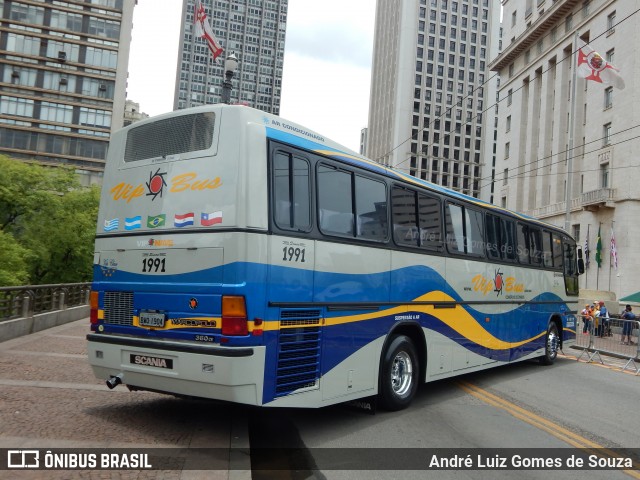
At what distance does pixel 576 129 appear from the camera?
1994 inches

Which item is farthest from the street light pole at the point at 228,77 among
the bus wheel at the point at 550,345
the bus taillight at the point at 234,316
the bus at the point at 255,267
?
the bus wheel at the point at 550,345

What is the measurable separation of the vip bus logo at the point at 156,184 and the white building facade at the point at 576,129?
82.9 feet

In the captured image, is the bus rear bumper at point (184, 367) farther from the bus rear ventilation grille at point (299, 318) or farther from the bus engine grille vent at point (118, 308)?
the bus rear ventilation grille at point (299, 318)

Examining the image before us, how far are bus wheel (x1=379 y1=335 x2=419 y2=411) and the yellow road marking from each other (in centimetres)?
158

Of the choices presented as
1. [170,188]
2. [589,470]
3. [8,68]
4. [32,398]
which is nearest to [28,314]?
[32,398]

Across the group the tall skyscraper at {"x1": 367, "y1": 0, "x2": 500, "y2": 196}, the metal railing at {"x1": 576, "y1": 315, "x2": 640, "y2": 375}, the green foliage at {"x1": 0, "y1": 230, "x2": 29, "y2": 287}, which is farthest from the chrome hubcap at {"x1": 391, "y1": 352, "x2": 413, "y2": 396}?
the tall skyscraper at {"x1": 367, "y1": 0, "x2": 500, "y2": 196}

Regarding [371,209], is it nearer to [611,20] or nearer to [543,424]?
[543,424]

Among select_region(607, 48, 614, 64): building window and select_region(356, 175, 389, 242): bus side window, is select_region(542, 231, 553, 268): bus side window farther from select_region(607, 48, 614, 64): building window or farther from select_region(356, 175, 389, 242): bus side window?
select_region(607, 48, 614, 64): building window

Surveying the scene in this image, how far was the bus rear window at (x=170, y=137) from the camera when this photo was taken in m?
6.26

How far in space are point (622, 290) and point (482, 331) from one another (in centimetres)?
3744

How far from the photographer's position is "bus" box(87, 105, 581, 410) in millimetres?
5738

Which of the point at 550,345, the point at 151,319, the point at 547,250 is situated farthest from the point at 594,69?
the point at 151,319

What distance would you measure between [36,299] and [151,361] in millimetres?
10162

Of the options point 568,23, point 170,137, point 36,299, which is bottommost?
point 36,299
